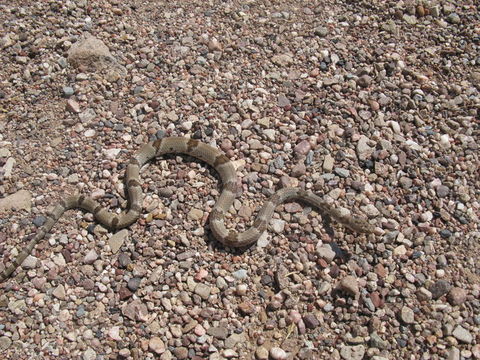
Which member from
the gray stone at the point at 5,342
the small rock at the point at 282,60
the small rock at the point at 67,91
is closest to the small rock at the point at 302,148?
the small rock at the point at 282,60

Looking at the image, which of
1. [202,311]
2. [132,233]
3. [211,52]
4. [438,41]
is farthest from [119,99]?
[438,41]

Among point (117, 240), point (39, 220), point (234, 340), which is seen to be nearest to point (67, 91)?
point (39, 220)

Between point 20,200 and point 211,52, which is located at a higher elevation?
point 211,52

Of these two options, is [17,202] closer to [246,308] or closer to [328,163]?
[246,308]

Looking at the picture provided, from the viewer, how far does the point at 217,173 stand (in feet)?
19.8

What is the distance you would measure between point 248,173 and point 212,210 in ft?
2.43

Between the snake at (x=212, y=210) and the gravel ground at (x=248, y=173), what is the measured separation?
0.12 metres

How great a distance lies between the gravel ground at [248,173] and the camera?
4.83 meters

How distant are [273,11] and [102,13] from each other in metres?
2.65

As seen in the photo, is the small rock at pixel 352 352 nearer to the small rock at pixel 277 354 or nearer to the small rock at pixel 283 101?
the small rock at pixel 277 354

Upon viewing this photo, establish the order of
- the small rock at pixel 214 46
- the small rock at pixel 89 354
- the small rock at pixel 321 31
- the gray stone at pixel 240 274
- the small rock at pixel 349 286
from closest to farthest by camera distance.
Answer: the small rock at pixel 89 354
the small rock at pixel 349 286
the gray stone at pixel 240 274
the small rock at pixel 214 46
the small rock at pixel 321 31

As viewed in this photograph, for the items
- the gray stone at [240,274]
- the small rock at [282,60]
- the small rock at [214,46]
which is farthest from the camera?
the small rock at [214,46]

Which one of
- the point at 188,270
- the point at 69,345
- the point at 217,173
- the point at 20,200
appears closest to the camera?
the point at 69,345

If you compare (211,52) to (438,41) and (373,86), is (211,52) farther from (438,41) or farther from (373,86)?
(438,41)
